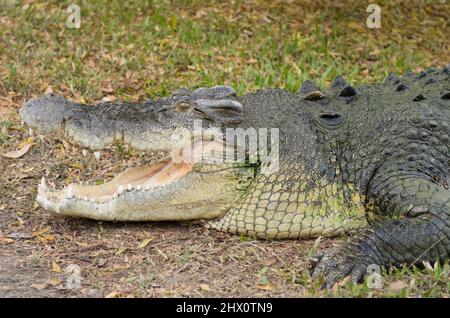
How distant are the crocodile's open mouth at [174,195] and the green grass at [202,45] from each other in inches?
70.2

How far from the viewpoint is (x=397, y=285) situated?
4805 mm

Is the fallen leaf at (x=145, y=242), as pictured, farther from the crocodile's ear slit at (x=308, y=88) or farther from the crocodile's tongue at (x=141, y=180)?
the crocodile's ear slit at (x=308, y=88)

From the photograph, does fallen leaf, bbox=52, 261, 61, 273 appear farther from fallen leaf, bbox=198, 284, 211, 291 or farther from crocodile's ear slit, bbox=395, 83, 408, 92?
crocodile's ear slit, bbox=395, 83, 408, 92

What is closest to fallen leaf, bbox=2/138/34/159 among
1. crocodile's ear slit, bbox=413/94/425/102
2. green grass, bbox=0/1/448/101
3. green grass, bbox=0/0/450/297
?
green grass, bbox=0/0/450/297

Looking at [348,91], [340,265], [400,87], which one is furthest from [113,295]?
[400,87]

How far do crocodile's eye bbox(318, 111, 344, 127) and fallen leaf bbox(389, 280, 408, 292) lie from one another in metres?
1.31

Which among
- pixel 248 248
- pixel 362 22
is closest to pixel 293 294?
pixel 248 248

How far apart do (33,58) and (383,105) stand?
3.96 meters

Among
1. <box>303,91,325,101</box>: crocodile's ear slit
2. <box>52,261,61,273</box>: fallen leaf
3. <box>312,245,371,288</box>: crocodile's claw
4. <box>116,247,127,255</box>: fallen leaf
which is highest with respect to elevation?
<box>303,91,325,101</box>: crocodile's ear slit

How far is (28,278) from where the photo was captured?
5059 mm

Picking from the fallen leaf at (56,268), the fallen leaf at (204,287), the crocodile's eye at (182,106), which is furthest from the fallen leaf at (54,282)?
the crocodile's eye at (182,106)

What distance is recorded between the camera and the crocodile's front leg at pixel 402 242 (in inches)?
194

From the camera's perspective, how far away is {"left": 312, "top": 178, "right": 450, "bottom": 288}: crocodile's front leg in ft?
16.2

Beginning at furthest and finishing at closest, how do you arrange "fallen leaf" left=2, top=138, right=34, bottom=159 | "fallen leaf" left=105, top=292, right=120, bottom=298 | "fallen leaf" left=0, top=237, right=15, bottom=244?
"fallen leaf" left=2, top=138, right=34, bottom=159 < "fallen leaf" left=0, top=237, right=15, bottom=244 < "fallen leaf" left=105, top=292, right=120, bottom=298
